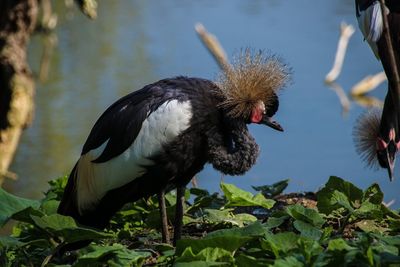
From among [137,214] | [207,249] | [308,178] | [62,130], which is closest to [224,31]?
[62,130]

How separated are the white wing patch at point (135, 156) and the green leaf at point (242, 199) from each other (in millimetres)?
566

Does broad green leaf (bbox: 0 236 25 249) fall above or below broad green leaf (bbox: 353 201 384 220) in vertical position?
above

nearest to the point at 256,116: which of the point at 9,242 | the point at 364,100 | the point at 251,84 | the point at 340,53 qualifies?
the point at 251,84

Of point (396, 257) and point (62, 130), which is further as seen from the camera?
point (62, 130)

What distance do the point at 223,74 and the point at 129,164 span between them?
47 centimetres

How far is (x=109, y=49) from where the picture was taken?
11273mm

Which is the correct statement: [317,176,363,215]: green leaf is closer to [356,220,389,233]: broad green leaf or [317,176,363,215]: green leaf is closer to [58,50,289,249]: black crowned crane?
[356,220,389,233]: broad green leaf

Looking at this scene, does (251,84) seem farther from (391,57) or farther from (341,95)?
(341,95)

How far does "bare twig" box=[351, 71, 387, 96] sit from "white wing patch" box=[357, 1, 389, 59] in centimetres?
412

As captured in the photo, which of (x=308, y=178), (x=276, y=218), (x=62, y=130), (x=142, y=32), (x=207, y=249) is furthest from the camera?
(x=142, y=32)

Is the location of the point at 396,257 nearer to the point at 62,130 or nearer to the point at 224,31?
the point at 62,130

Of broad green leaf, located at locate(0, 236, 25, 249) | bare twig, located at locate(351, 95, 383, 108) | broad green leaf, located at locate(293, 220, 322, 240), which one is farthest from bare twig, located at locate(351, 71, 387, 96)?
broad green leaf, located at locate(0, 236, 25, 249)

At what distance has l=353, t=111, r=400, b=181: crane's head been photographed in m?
4.58

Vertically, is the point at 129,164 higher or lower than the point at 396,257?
higher
